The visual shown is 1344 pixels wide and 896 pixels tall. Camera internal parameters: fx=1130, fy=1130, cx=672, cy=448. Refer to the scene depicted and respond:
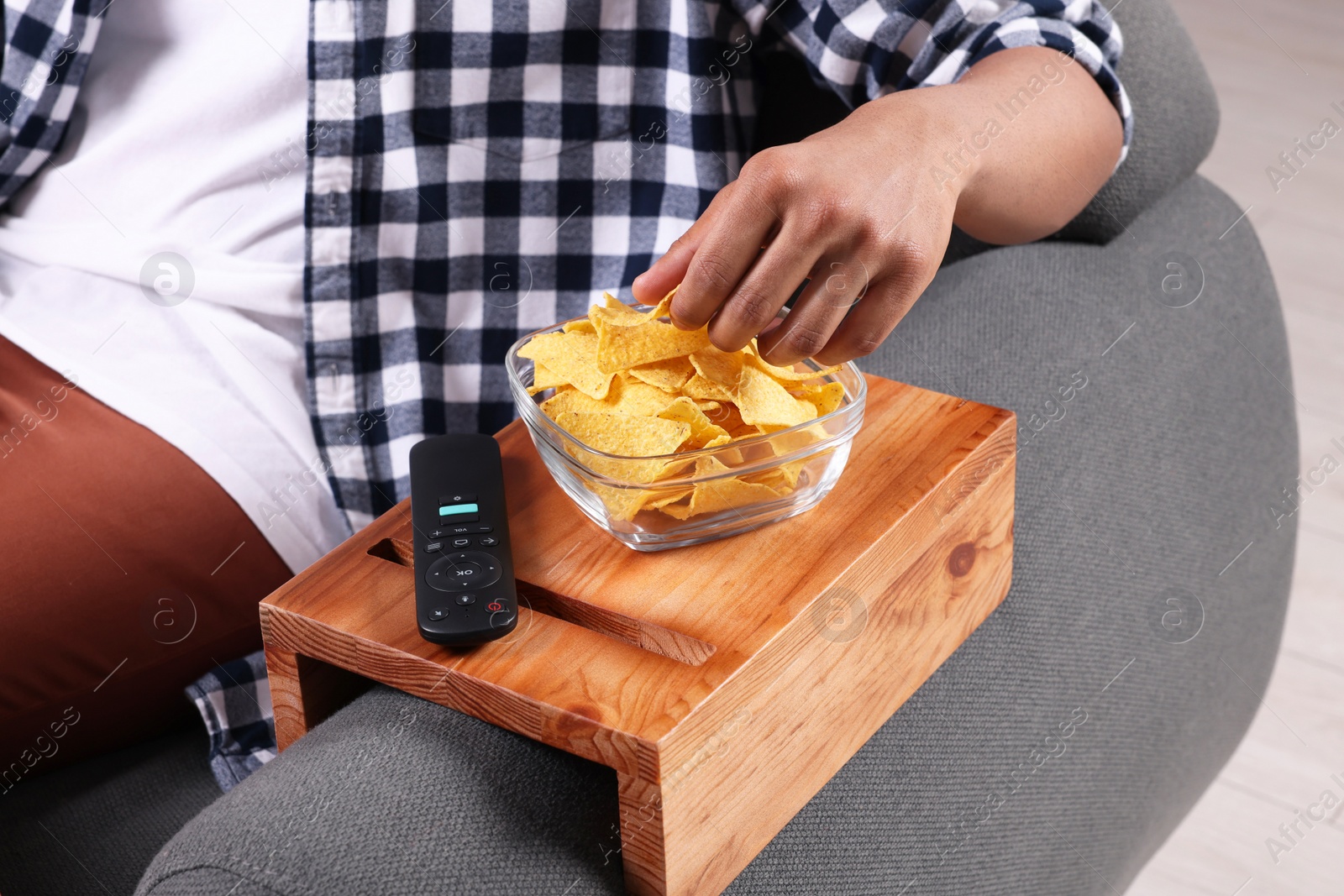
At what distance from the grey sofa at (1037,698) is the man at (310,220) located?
11 cm

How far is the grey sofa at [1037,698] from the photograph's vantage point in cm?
52

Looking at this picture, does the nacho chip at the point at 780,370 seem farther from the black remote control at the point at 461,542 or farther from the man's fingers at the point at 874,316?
the black remote control at the point at 461,542

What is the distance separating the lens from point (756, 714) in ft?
1.77

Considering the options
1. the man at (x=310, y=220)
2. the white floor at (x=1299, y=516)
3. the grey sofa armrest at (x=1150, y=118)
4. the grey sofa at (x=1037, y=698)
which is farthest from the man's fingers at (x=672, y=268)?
the white floor at (x=1299, y=516)

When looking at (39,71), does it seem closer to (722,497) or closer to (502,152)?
(502,152)

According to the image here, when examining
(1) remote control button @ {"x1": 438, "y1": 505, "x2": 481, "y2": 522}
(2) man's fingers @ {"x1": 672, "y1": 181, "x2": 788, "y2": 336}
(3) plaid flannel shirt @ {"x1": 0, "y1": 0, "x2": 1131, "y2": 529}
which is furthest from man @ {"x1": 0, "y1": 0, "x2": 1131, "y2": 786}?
(1) remote control button @ {"x1": 438, "y1": 505, "x2": 481, "y2": 522}

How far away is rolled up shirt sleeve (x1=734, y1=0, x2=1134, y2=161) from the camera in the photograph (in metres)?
0.78

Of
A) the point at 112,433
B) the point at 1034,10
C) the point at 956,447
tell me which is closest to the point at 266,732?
the point at 112,433

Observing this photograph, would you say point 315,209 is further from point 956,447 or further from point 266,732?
point 956,447

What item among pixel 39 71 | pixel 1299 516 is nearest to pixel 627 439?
pixel 39 71

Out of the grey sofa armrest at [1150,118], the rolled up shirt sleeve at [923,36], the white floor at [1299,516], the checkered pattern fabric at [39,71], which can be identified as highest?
the checkered pattern fabric at [39,71]

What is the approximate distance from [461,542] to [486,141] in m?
0.37

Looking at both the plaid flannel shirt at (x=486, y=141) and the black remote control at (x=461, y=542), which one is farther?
the plaid flannel shirt at (x=486, y=141)

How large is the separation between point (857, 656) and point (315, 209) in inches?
19.2
